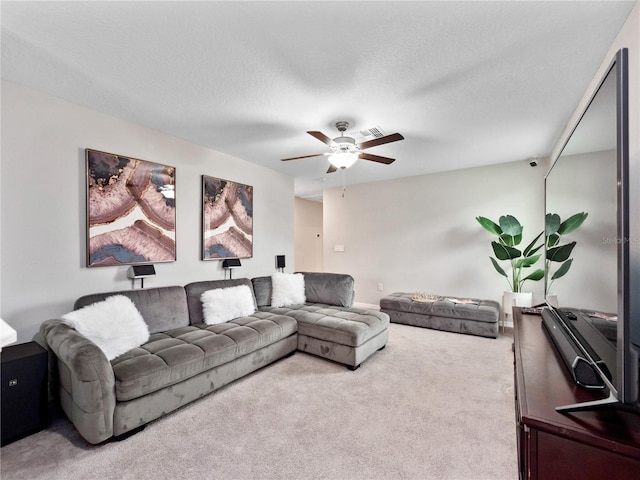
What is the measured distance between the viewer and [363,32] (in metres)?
1.62

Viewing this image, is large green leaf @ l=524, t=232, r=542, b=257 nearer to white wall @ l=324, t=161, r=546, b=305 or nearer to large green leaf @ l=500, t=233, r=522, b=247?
large green leaf @ l=500, t=233, r=522, b=247

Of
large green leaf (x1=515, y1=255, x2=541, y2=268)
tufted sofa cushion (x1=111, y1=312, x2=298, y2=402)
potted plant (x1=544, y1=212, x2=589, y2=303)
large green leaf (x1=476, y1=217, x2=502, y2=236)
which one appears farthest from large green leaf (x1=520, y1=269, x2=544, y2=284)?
tufted sofa cushion (x1=111, y1=312, x2=298, y2=402)

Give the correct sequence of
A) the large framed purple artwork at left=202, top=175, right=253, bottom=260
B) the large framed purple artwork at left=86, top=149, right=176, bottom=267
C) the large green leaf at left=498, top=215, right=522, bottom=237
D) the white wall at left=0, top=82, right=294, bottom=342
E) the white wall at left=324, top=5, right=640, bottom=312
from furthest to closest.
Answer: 1. the white wall at left=324, top=5, right=640, bottom=312
2. the large green leaf at left=498, top=215, right=522, bottom=237
3. the large framed purple artwork at left=202, top=175, right=253, bottom=260
4. the large framed purple artwork at left=86, top=149, right=176, bottom=267
5. the white wall at left=0, top=82, right=294, bottom=342

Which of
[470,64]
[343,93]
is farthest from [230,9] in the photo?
[470,64]

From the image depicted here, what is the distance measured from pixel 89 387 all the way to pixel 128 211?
1.67 metres

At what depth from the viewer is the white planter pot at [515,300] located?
378 cm

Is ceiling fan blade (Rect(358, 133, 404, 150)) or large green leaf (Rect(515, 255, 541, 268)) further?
large green leaf (Rect(515, 255, 541, 268))

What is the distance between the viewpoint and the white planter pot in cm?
378

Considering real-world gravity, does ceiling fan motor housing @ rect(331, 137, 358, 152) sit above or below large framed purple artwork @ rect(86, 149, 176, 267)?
above

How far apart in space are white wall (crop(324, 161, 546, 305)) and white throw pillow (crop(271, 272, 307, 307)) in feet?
6.84

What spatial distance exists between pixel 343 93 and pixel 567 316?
209 centimetres

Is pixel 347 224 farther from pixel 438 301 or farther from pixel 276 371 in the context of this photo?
pixel 276 371

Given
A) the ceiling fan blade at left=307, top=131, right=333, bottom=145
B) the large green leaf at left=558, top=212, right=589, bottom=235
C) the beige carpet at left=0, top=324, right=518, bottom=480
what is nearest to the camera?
the large green leaf at left=558, top=212, right=589, bottom=235

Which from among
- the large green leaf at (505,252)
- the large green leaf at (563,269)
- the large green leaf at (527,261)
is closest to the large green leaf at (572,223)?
the large green leaf at (563,269)
